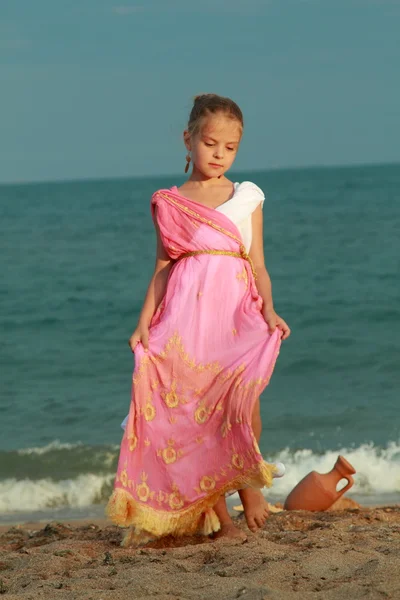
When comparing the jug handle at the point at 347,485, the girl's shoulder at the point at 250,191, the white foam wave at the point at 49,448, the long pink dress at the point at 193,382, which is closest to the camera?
the long pink dress at the point at 193,382

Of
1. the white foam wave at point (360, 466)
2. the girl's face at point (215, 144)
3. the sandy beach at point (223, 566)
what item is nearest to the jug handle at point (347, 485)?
the sandy beach at point (223, 566)

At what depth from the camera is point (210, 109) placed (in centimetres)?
438

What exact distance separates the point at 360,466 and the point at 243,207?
3.76m

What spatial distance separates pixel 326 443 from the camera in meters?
8.47

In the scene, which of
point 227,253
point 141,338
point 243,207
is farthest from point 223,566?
point 243,207

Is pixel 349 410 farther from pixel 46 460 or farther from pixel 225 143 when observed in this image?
pixel 225 143

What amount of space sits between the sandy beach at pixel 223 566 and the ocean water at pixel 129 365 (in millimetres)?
2588

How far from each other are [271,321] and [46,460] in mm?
4482

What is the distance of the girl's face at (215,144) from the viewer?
4371mm

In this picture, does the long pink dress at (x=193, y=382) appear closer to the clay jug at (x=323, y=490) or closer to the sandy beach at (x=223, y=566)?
the sandy beach at (x=223, y=566)

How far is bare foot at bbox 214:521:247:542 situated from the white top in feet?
4.08

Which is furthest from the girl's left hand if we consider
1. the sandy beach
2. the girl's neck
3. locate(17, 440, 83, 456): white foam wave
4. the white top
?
locate(17, 440, 83, 456): white foam wave

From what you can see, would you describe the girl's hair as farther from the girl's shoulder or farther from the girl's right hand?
the girl's right hand

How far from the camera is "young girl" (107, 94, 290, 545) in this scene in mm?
4285
